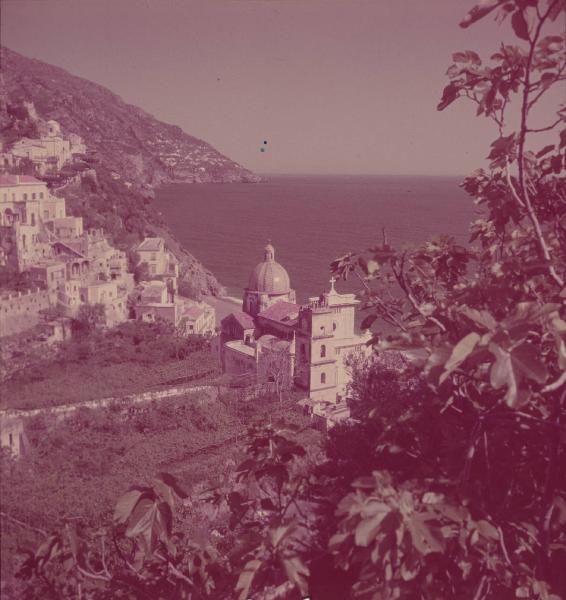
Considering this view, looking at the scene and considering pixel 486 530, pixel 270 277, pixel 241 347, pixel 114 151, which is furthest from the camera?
pixel 114 151

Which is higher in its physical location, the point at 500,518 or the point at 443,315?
the point at 443,315

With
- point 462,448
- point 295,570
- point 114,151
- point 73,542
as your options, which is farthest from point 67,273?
point 295,570

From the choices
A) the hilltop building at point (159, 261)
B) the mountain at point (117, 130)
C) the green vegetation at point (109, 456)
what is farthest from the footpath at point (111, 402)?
the mountain at point (117, 130)

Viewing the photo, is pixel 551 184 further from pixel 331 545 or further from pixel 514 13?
pixel 331 545

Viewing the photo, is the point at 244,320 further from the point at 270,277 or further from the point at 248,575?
the point at 248,575

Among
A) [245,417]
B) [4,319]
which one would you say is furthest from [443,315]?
[4,319]

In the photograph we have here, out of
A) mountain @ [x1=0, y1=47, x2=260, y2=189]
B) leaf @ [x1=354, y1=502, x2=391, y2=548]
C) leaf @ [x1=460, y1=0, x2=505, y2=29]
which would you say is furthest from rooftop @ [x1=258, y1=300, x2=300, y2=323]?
leaf @ [x1=354, y1=502, x2=391, y2=548]
